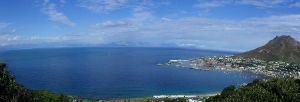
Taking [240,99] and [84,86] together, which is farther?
[84,86]

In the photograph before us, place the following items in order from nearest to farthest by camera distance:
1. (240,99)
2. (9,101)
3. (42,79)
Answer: (240,99), (9,101), (42,79)

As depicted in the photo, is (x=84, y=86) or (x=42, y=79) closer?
(x=84, y=86)

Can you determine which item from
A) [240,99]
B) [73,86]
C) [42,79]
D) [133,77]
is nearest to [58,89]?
[73,86]

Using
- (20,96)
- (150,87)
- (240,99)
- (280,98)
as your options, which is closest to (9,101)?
(20,96)

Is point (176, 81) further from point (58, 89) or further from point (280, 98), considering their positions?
point (280, 98)

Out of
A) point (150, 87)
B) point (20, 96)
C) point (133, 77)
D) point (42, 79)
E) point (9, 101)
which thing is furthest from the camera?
point (133, 77)

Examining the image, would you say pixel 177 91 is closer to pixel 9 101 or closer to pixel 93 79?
pixel 93 79

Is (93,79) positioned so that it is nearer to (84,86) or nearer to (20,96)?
(84,86)

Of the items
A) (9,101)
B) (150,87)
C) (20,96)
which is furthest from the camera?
(150,87)

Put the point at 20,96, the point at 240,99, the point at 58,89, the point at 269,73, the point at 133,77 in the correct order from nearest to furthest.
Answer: the point at 240,99, the point at 20,96, the point at 58,89, the point at 133,77, the point at 269,73
